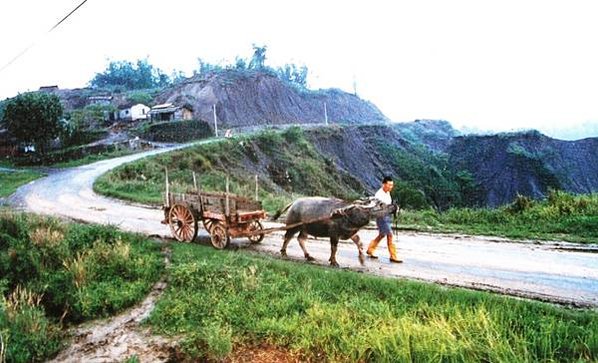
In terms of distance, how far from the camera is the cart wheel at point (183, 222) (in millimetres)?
14016

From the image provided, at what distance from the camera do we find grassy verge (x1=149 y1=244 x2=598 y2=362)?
637 centimetres

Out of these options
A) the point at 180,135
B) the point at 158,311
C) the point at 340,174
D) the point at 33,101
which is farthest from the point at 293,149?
the point at 158,311

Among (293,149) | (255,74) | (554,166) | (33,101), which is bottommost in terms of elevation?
(554,166)

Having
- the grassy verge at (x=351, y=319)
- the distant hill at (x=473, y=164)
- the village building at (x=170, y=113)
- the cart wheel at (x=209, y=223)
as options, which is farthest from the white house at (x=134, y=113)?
the grassy verge at (x=351, y=319)

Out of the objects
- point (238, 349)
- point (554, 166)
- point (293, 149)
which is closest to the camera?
point (238, 349)

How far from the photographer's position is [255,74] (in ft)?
284

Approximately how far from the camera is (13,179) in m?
36.2

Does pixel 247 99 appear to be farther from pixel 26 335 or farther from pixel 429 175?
pixel 26 335

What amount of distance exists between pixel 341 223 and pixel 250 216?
3041 mm

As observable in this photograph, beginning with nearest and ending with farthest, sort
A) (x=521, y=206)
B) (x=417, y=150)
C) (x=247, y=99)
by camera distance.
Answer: (x=521, y=206), (x=417, y=150), (x=247, y=99)

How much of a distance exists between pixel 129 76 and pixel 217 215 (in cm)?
11188

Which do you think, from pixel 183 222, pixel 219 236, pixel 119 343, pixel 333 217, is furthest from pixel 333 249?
pixel 183 222

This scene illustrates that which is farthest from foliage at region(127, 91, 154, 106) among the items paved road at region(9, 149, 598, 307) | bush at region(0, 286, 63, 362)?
bush at region(0, 286, 63, 362)

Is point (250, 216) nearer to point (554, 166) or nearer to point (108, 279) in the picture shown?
point (108, 279)
